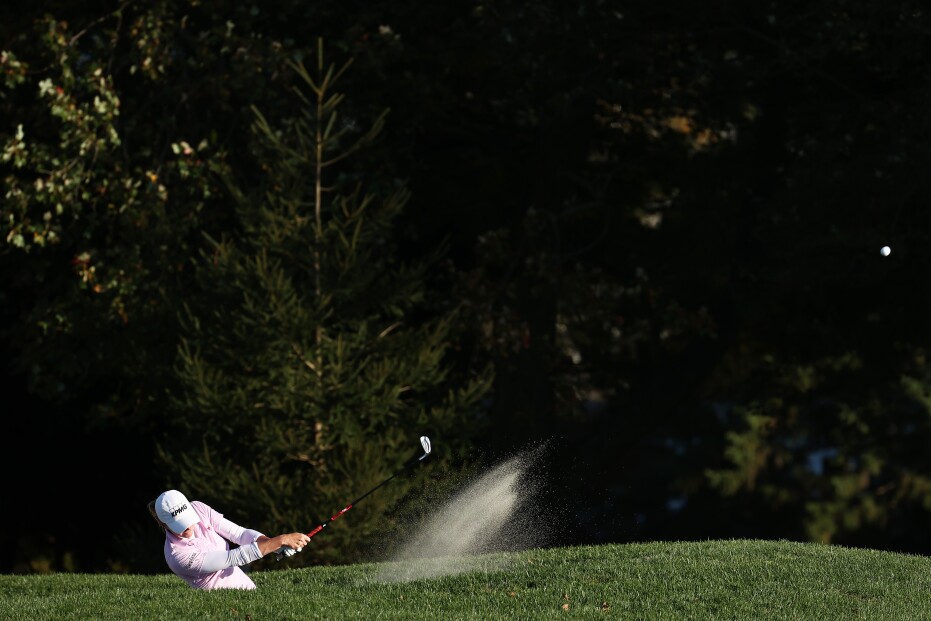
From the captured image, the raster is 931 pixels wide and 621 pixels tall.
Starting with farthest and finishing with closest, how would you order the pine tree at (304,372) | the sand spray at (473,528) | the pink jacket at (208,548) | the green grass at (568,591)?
1. the pine tree at (304,372)
2. the sand spray at (473,528)
3. the green grass at (568,591)
4. the pink jacket at (208,548)

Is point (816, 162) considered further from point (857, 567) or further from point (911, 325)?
point (857, 567)

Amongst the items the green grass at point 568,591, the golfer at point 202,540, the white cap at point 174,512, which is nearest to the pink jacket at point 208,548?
the golfer at point 202,540

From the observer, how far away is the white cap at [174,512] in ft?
42.4

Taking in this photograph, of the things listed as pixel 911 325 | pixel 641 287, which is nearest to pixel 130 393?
pixel 641 287

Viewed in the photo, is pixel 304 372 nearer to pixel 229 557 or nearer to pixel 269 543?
pixel 229 557

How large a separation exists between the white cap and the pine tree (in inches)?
259

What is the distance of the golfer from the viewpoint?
1296 cm

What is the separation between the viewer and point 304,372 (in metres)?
20.1

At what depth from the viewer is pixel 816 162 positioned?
76.0ft

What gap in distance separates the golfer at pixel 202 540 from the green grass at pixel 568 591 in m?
0.41

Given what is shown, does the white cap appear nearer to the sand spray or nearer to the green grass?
the green grass

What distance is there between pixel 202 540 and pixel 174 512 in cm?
56

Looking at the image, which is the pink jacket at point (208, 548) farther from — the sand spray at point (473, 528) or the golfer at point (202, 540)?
the sand spray at point (473, 528)

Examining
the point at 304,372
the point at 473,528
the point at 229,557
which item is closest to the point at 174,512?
the point at 229,557
